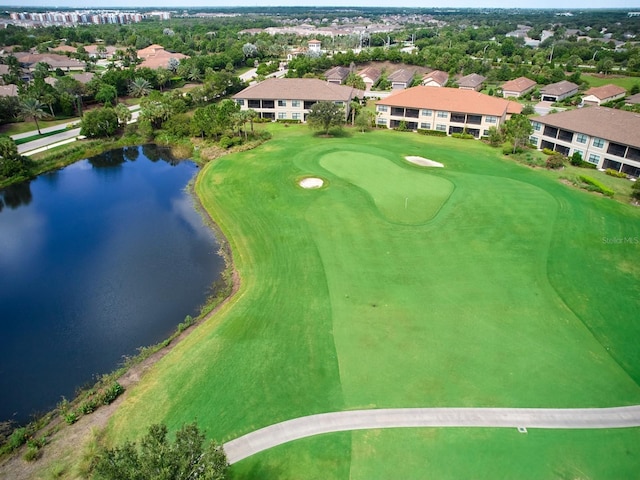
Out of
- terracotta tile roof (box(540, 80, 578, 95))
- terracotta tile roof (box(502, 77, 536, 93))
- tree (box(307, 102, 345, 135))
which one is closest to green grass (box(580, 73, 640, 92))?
terracotta tile roof (box(540, 80, 578, 95))

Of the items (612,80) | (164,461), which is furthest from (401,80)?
(164,461)

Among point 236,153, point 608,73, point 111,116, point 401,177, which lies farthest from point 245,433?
point 608,73

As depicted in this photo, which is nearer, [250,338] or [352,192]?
[250,338]

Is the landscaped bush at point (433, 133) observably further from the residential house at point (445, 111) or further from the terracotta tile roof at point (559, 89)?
the terracotta tile roof at point (559, 89)

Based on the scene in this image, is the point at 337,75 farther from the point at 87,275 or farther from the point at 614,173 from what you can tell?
the point at 87,275

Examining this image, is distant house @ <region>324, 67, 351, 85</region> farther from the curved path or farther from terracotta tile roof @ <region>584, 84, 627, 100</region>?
the curved path

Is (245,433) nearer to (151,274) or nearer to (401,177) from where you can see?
(151,274)
